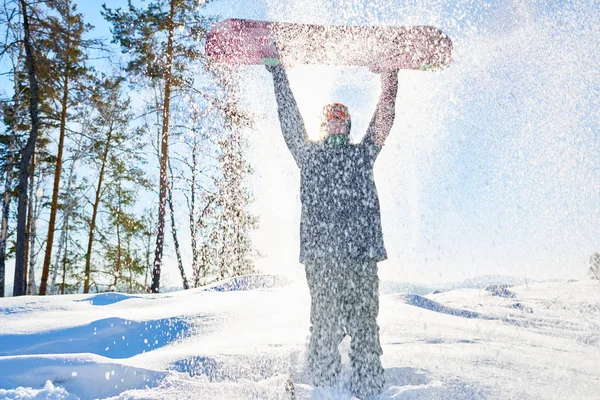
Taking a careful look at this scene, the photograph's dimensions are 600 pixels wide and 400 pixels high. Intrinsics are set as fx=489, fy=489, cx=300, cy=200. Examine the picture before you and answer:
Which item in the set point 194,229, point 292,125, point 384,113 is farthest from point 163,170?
point 384,113

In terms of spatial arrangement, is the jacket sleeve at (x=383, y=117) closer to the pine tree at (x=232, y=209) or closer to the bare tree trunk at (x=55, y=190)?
the pine tree at (x=232, y=209)

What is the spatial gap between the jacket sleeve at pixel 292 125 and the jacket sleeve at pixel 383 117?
445 mm

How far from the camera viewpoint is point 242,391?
2.78 metres

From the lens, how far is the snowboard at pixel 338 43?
4023mm

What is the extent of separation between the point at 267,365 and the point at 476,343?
79.3 inches

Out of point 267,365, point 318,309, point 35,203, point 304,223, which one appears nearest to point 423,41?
point 304,223

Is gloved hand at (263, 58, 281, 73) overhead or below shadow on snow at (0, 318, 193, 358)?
overhead

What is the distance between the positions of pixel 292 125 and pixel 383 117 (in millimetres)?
709

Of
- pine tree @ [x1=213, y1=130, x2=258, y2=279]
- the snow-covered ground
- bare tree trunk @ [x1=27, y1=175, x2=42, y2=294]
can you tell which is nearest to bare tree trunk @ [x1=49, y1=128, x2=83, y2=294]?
bare tree trunk @ [x1=27, y1=175, x2=42, y2=294]

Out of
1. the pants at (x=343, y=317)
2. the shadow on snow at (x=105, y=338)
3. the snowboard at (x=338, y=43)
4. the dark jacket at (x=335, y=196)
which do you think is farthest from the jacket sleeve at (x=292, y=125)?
the shadow on snow at (x=105, y=338)

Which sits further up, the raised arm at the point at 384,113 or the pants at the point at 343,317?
the raised arm at the point at 384,113

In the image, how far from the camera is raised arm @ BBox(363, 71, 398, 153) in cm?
364

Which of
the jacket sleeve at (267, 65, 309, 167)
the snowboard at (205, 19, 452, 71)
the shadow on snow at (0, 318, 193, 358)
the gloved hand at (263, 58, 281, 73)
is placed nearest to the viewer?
the jacket sleeve at (267, 65, 309, 167)

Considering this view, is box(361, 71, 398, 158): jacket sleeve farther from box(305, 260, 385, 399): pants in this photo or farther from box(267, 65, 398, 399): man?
box(305, 260, 385, 399): pants
